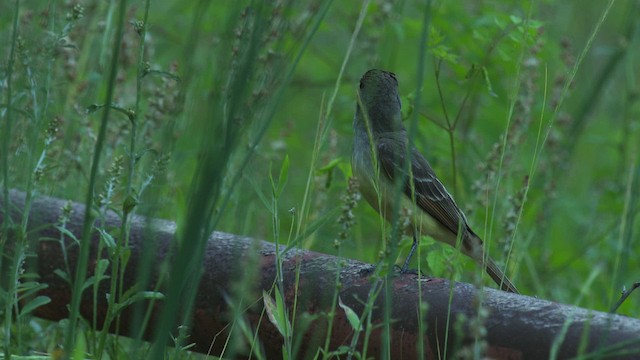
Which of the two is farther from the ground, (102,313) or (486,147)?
(486,147)

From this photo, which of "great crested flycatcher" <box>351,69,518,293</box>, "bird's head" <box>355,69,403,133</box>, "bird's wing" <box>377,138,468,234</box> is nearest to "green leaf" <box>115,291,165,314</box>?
"great crested flycatcher" <box>351,69,518,293</box>

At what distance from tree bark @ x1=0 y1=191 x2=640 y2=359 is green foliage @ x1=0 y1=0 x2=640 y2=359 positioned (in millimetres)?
57

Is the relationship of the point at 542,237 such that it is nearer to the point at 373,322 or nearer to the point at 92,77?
the point at 92,77

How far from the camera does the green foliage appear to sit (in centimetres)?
213

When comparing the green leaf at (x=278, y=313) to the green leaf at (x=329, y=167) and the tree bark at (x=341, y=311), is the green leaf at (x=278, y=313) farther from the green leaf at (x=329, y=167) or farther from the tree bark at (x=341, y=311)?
the green leaf at (x=329, y=167)

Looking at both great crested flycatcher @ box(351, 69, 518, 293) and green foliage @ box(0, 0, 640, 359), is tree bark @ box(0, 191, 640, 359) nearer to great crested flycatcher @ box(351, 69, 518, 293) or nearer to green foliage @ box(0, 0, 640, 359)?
green foliage @ box(0, 0, 640, 359)

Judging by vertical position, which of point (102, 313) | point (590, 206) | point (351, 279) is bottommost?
point (102, 313)

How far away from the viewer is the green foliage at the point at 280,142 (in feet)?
6.98

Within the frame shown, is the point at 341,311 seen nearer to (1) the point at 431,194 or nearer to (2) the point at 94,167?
(2) the point at 94,167

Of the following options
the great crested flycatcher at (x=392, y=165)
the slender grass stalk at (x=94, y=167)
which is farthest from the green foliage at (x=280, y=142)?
the great crested flycatcher at (x=392, y=165)

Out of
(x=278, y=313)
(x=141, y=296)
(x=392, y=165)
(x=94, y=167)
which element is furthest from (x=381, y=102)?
(x=94, y=167)

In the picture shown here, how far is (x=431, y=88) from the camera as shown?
22.0ft

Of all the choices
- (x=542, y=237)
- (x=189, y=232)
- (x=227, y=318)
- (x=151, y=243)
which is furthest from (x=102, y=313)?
(x=542, y=237)

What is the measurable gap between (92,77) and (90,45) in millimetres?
953
